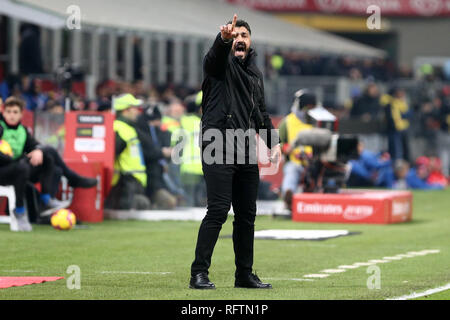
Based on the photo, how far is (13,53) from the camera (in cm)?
2822

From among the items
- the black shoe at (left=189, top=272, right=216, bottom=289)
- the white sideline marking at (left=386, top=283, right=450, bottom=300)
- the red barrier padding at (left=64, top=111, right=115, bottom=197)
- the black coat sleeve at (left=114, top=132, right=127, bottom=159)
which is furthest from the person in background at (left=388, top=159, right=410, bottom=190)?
the black shoe at (left=189, top=272, right=216, bottom=289)

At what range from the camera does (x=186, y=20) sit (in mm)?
32375

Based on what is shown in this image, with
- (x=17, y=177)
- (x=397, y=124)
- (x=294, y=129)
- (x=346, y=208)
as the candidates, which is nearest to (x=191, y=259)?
(x=17, y=177)

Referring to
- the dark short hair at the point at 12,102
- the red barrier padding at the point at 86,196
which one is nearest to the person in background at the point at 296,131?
the red barrier padding at the point at 86,196

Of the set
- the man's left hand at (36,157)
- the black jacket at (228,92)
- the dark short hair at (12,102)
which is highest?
the black jacket at (228,92)

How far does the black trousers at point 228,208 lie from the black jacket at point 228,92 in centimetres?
36

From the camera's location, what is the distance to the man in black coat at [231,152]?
32.8ft

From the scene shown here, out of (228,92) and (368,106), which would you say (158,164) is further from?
(368,106)

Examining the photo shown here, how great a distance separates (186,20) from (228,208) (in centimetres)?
2265

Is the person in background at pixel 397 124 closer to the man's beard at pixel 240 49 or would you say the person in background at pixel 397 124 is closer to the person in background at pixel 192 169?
the person in background at pixel 192 169

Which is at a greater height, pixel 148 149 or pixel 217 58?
pixel 217 58

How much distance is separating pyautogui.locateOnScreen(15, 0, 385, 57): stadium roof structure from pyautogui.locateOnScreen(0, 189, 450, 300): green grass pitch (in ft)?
25.2

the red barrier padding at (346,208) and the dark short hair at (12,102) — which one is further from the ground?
the dark short hair at (12,102)

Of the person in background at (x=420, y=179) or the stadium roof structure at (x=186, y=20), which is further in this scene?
the person in background at (x=420, y=179)
